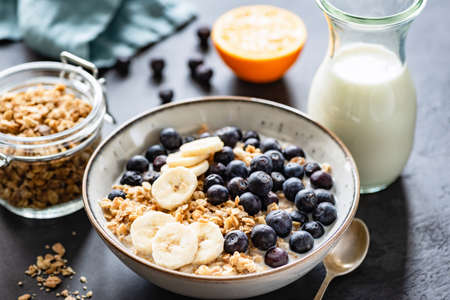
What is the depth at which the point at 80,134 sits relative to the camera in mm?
1274

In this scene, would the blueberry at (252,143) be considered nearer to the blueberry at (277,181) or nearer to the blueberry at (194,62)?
the blueberry at (277,181)

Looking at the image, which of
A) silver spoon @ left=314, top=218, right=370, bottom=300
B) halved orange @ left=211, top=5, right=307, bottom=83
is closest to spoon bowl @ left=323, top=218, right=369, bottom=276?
silver spoon @ left=314, top=218, right=370, bottom=300

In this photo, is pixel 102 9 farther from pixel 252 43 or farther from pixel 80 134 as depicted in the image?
pixel 80 134

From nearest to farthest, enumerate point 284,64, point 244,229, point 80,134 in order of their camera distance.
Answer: point 244,229 < point 80,134 < point 284,64

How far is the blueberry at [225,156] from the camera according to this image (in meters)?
1.25

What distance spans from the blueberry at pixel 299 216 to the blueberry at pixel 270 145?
194mm

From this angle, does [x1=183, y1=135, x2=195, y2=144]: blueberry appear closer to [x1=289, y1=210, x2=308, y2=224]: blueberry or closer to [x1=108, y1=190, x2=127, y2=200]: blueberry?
[x1=108, y1=190, x2=127, y2=200]: blueberry

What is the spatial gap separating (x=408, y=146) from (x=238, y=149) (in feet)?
1.31

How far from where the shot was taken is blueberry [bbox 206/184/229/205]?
1151 millimetres

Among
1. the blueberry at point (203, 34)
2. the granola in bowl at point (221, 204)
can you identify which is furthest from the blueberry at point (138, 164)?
the blueberry at point (203, 34)

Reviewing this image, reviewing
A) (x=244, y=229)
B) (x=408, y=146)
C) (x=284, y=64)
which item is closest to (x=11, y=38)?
(x=284, y=64)

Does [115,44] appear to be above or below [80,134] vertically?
below

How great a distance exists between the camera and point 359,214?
1315mm

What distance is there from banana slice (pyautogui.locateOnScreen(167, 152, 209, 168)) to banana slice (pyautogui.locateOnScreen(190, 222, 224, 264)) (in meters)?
0.17
